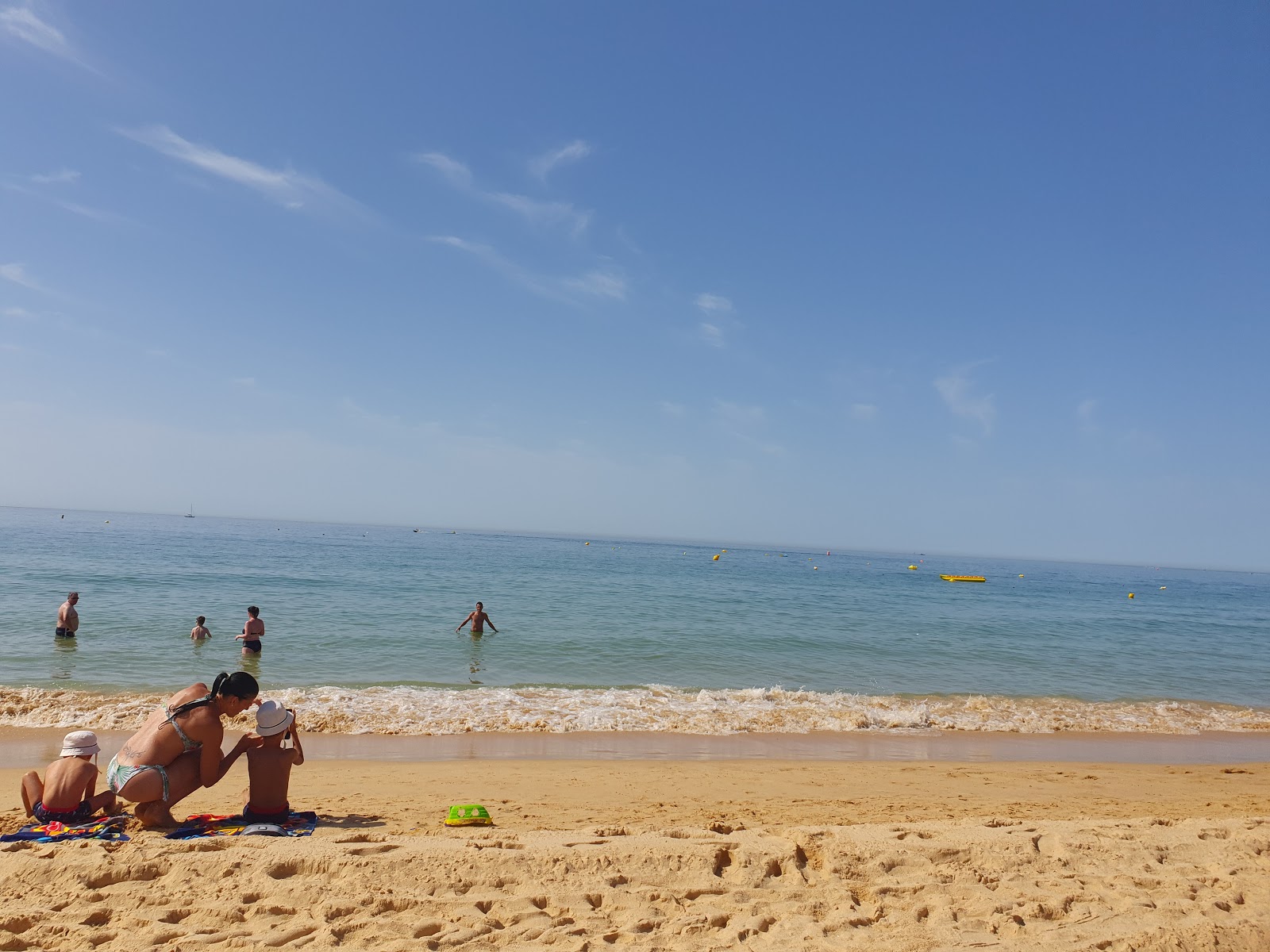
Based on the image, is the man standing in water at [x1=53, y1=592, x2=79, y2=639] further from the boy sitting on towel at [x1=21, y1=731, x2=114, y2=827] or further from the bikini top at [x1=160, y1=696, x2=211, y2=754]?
the bikini top at [x1=160, y1=696, x2=211, y2=754]

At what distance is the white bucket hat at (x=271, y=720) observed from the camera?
5848 millimetres

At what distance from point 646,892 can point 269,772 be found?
3317mm

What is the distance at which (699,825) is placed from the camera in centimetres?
598

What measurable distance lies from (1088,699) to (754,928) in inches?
570

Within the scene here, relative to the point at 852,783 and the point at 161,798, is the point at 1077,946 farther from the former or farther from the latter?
the point at 161,798

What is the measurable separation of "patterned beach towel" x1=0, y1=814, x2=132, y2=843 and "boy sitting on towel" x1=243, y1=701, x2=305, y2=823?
0.88 metres

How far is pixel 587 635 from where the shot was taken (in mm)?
21031

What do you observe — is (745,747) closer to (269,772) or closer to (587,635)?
(269,772)

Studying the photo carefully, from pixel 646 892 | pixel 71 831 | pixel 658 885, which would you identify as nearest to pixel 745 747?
pixel 658 885

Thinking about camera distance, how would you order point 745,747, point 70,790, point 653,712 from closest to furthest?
point 70,790, point 745,747, point 653,712

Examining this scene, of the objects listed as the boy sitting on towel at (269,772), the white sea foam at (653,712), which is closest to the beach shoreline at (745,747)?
the white sea foam at (653,712)

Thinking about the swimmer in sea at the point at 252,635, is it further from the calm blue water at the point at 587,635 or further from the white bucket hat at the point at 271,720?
the white bucket hat at the point at 271,720

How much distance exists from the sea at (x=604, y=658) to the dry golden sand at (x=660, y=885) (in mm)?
5689

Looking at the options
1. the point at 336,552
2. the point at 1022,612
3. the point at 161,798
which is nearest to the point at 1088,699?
the point at 161,798
